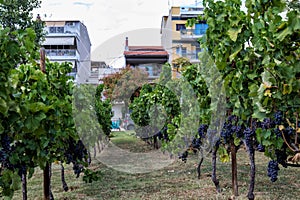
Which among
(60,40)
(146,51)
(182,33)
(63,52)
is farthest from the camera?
(146,51)

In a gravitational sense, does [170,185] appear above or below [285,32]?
below

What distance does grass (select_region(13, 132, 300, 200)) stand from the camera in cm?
614

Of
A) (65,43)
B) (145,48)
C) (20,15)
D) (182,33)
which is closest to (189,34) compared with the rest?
(182,33)

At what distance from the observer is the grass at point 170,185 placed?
6141 millimetres

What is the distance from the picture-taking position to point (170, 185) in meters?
7.09

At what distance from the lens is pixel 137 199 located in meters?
5.99

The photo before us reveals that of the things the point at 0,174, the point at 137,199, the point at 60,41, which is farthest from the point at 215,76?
the point at 60,41

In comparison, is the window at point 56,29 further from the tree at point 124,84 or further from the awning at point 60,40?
the tree at point 124,84

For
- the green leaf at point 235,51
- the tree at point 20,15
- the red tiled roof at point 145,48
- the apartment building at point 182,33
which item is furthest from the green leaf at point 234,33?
the red tiled roof at point 145,48

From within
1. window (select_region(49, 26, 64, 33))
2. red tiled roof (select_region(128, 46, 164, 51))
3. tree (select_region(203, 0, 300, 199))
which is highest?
window (select_region(49, 26, 64, 33))

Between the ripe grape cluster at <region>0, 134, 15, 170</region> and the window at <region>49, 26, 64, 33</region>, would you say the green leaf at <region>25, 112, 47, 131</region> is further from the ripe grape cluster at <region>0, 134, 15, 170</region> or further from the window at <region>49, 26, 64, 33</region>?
the window at <region>49, 26, 64, 33</region>

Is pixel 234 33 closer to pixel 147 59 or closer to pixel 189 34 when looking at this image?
pixel 189 34

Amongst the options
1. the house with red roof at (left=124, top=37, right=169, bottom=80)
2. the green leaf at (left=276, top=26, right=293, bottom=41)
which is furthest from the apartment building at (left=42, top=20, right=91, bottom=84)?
the green leaf at (left=276, top=26, right=293, bottom=41)

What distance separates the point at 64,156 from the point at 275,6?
3.87m
